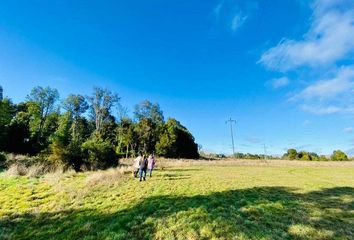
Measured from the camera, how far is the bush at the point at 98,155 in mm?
21094

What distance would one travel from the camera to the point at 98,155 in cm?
2152

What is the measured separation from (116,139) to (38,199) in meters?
43.2

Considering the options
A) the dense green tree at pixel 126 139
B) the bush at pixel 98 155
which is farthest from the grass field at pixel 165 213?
the dense green tree at pixel 126 139

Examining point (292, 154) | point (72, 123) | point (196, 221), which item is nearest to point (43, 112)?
point (72, 123)

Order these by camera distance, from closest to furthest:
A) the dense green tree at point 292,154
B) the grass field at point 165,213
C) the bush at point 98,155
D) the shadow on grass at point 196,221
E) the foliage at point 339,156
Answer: the shadow on grass at point 196,221, the grass field at point 165,213, the bush at point 98,155, the foliage at point 339,156, the dense green tree at point 292,154

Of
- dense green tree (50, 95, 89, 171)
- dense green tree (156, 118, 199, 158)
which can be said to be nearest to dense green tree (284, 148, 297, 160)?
dense green tree (156, 118, 199, 158)

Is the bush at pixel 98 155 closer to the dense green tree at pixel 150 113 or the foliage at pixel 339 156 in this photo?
the dense green tree at pixel 150 113

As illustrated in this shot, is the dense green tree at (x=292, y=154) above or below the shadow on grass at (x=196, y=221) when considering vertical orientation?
above

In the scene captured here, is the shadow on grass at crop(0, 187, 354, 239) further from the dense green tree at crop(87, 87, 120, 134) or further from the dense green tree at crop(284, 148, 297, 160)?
the dense green tree at crop(284, 148, 297, 160)

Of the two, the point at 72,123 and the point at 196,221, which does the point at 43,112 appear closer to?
the point at 72,123

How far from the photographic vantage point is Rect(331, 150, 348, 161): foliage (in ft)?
236

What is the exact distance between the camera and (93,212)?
855cm

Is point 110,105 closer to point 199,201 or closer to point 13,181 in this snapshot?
point 13,181

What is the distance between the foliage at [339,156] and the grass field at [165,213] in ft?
239
